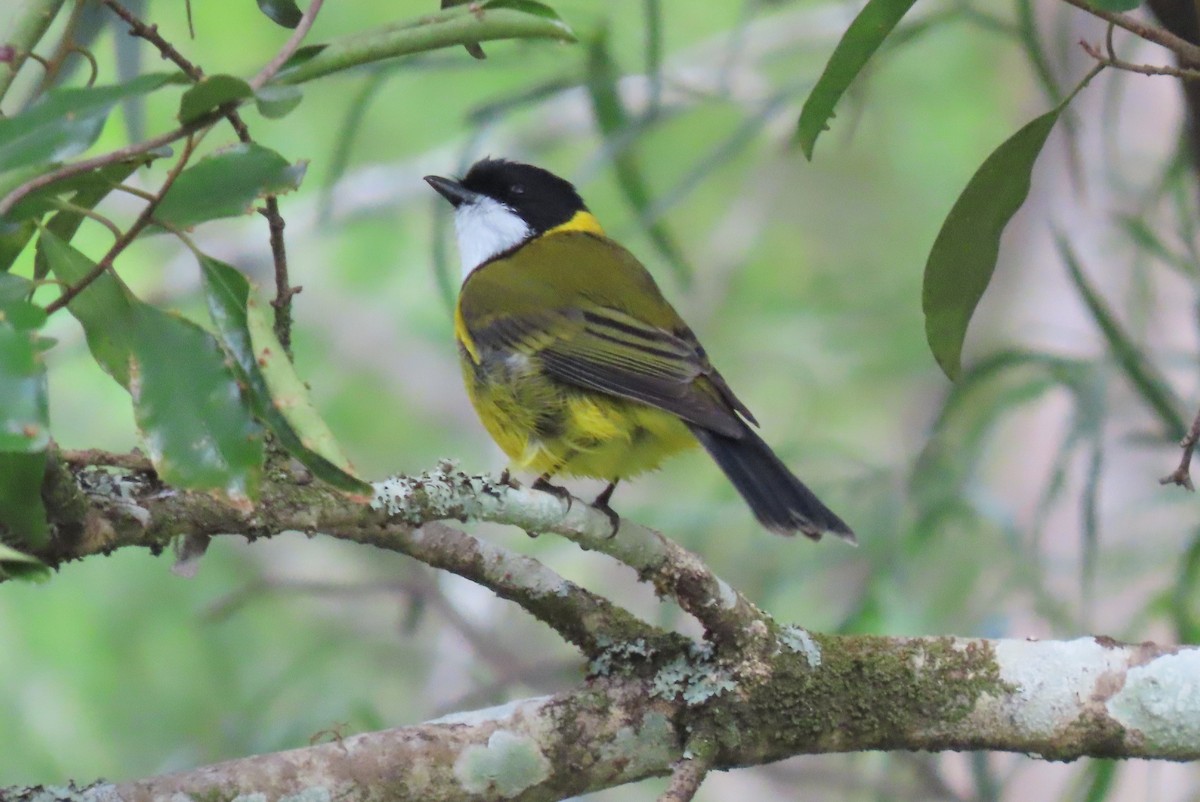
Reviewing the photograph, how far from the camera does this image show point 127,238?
1293mm

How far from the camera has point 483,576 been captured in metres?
1.83

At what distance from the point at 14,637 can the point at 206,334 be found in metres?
4.75

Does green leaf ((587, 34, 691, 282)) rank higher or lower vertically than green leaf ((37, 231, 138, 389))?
higher

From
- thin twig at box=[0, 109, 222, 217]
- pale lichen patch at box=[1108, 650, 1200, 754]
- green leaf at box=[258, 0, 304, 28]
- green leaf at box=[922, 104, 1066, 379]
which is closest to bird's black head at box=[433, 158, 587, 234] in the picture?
green leaf at box=[258, 0, 304, 28]

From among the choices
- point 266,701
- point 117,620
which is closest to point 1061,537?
point 266,701

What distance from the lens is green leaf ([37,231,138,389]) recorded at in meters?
1.36

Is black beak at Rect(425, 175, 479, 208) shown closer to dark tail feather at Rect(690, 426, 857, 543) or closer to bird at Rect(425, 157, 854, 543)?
bird at Rect(425, 157, 854, 543)

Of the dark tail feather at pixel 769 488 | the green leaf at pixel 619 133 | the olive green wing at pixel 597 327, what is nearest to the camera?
the dark tail feather at pixel 769 488

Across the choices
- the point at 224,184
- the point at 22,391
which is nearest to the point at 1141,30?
the point at 224,184

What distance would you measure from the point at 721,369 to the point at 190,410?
4.84 m

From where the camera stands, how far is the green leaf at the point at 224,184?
53.0 inches

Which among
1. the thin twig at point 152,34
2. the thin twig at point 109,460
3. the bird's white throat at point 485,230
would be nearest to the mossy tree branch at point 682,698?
the thin twig at point 109,460

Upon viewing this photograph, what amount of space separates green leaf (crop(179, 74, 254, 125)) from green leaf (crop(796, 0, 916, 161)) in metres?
0.76

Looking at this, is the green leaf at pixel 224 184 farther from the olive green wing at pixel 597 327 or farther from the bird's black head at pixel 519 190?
the bird's black head at pixel 519 190
